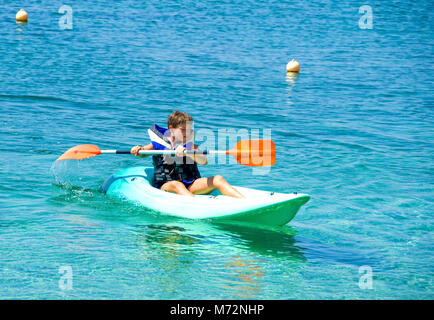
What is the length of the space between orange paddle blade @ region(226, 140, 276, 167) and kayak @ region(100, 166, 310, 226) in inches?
14.4

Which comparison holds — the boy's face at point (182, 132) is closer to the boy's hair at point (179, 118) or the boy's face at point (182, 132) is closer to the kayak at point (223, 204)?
the boy's hair at point (179, 118)

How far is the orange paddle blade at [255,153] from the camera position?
24.0ft

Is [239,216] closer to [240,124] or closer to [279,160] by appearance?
[279,160]

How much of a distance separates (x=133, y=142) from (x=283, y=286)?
17.6 ft

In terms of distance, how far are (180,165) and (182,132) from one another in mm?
409

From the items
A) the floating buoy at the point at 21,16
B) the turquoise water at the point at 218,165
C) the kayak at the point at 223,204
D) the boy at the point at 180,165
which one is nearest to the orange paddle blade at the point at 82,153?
the turquoise water at the point at 218,165

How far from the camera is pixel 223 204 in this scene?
6723 mm

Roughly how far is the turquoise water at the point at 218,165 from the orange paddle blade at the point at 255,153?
786 millimetres

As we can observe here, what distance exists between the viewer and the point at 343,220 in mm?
7418

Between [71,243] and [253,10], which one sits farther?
[253,10]

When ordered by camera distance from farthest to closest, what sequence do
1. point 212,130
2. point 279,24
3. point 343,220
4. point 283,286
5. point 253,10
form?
point 253,10 < point 279,24 < point 212,130 < point 343,220 < point 283,286

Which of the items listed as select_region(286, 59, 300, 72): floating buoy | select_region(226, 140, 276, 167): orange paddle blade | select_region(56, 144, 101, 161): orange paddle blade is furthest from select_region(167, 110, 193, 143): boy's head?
select_region(286, 59, 300, 72): floating buoy

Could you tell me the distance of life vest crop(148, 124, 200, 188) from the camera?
7.32m
